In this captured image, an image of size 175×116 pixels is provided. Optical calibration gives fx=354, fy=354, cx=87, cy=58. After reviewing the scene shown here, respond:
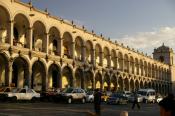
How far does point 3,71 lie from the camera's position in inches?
1532

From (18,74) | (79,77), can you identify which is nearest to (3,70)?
(18,74)

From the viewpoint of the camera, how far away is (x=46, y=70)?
41.8m

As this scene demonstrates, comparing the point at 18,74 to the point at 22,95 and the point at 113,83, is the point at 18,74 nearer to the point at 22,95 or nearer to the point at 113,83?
the point at 22,95

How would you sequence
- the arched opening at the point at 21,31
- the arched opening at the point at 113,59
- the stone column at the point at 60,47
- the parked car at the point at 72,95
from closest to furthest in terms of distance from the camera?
the parked car at the point at 72,95 → the arched opening at the point at 21,31 → the stone column at the point at 60,47 → the arched opening at the point at 113,59

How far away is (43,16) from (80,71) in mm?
11431

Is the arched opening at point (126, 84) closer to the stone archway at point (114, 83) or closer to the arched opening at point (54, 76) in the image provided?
the stone archway at point (114, 83)

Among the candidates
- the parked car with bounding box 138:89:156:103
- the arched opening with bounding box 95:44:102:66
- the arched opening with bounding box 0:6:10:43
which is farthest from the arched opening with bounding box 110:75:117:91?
the arched opening with bounding box 0:6:10:43

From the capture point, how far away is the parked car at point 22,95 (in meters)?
29.1

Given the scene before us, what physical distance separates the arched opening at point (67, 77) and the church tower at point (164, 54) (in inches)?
2264

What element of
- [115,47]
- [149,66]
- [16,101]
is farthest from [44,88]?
[149,66]

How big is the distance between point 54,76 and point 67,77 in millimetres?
3700

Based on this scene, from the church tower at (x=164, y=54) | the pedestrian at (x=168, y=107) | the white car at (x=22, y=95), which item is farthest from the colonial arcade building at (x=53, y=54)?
the church tower at (x=164, y=54)

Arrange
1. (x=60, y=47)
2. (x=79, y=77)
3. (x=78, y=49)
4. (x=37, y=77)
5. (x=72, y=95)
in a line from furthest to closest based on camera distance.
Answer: (x=78, y=49) → (x=79, y=77) → (x=60, y=47) → (x=37, y=77) → (x=72, y=95)

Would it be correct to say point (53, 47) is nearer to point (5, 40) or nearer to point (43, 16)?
point (43, 16)
